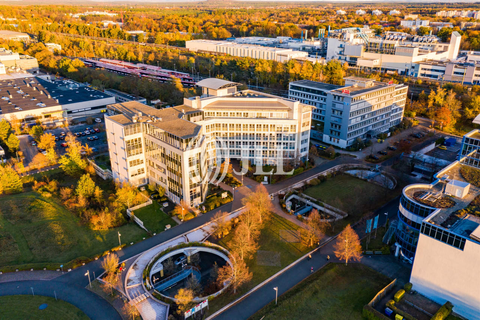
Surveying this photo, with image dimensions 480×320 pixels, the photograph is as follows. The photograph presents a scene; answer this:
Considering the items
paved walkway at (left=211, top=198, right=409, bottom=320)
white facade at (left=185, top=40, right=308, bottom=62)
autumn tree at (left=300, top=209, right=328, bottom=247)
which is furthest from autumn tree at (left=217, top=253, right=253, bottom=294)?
white facade at (left=185, top=40, right=308, bottom=62)

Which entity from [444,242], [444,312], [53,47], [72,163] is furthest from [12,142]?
[53,47]

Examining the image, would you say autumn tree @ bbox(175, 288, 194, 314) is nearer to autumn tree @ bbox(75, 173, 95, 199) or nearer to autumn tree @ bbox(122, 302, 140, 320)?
autumn tree @ bbox(122, 302, 140, 320)

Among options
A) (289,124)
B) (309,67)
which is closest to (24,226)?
(289,124)

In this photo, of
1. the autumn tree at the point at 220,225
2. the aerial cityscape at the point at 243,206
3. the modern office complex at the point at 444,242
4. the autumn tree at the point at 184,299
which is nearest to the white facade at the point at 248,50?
the aerial cityscape at the point at 243,206

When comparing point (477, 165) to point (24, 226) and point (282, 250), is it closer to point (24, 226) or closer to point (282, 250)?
point (282, 250)

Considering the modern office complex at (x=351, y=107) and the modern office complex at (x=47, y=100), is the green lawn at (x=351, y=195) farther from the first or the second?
the modern office complex at (x=47, y=100)

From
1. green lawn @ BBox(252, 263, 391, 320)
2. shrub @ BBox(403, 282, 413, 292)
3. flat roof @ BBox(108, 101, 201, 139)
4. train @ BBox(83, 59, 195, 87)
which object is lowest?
green lawn @ BBox(252, 263, 391, 320)

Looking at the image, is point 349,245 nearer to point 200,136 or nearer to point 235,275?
point 235,275
